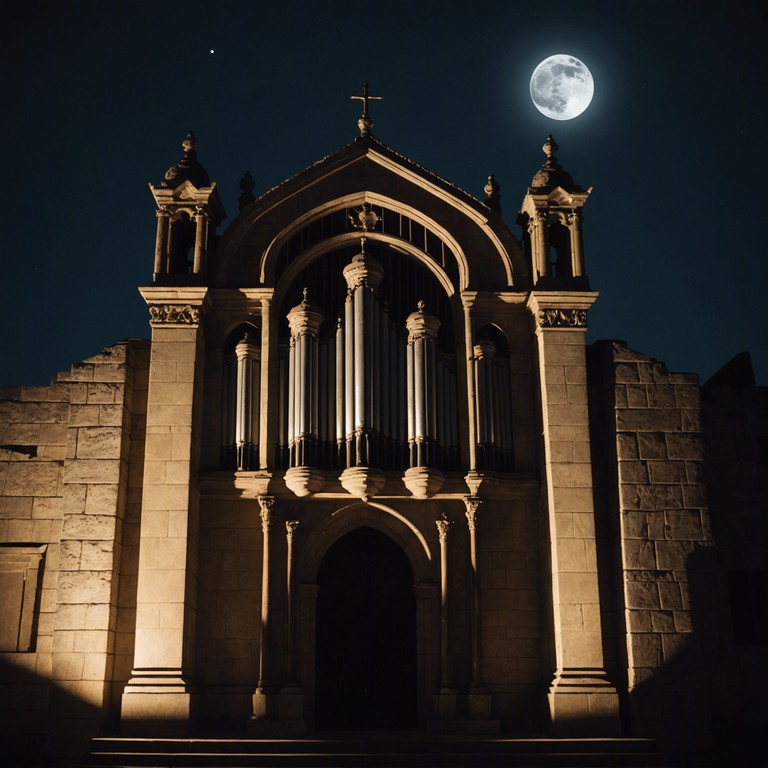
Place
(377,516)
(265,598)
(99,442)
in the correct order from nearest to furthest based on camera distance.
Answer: (265,598)
(99,442)
(377,516)

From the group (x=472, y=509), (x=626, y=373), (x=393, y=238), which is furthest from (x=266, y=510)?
(x=626, y=373)

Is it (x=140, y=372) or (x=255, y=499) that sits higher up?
(x=140, y=372)

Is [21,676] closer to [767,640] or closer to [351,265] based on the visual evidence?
[351,265]

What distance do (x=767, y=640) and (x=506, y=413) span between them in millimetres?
6487

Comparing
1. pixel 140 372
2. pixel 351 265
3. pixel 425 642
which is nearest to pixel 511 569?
pixel 425 642

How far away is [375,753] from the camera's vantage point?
17.1 m

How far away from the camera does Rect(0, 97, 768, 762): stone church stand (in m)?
18.9

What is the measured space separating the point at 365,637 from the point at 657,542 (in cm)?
570

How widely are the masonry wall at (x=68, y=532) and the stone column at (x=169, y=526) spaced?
0.60m

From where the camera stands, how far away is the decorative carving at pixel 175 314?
67.6 ft

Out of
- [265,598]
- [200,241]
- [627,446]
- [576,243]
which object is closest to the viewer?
[265,598]

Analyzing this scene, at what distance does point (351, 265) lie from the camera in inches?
838

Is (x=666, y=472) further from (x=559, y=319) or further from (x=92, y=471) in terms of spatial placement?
(x=92, y=471)

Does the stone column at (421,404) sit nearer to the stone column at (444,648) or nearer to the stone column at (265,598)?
the stone column at (444,648)
